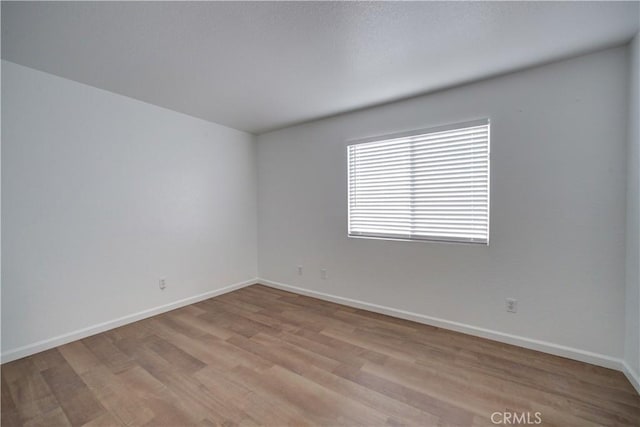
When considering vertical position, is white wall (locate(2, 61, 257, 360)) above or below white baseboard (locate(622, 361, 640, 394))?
above

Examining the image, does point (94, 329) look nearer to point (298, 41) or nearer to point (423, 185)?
point (298, 41)

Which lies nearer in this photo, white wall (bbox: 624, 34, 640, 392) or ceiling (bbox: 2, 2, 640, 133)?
ceiling (bbox: 2, 2, 640, 133)

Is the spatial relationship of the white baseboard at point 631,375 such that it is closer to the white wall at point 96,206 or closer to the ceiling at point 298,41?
the ceiling at point 298,41

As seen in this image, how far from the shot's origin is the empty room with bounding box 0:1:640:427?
65.4 inches

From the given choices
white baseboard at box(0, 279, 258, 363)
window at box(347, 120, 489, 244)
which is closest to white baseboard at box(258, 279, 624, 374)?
window at box(347, 120, 489, 244)

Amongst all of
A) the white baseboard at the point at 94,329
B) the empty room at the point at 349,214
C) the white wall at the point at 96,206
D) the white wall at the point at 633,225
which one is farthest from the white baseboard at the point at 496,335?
the white wall at the point at 96,206

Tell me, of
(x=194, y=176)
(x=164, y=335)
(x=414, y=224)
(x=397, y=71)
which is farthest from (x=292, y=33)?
(x=164, y=335)

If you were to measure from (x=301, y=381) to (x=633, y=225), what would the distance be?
263 centimetres

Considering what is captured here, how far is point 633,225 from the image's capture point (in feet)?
6.05

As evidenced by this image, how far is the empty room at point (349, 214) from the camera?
5.45 feet

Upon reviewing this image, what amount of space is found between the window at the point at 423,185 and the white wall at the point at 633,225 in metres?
0.88

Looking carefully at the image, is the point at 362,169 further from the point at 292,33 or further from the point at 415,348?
the point at 415,348

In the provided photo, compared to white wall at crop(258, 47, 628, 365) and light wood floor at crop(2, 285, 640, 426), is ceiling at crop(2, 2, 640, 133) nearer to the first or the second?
white wall at crop(258, 47, 628, 365)

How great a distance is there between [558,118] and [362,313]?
265cm
